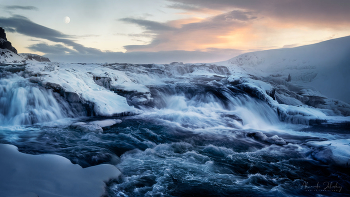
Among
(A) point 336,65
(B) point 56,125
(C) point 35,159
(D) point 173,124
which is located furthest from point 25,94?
(A) point 336,65

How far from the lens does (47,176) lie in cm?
472

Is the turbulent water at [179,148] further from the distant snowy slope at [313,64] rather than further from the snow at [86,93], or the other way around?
the distant snowy slope at [313,64]

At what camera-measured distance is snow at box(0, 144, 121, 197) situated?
4223 millimetres

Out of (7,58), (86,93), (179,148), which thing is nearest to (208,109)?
(179,148)

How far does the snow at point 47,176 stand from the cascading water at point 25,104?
6.05m

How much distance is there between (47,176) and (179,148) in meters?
5.33

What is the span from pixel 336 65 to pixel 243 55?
3674 cm

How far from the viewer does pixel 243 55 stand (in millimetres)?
86125

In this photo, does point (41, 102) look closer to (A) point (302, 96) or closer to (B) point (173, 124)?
(B) point (173, 124)

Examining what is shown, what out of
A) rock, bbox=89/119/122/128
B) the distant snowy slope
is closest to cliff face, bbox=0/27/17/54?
rock, bbox=89/119/122/128

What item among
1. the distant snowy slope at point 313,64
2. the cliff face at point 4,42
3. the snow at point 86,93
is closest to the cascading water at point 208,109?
the snow at point 86,93

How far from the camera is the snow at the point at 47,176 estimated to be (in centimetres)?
422

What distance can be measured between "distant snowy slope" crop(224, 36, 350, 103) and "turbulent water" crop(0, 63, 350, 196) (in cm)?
4045

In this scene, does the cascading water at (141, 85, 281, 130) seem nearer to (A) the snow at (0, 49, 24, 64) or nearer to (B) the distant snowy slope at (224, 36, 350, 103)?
(B) the distant snowy slope at (224, 36, 350, 103)
